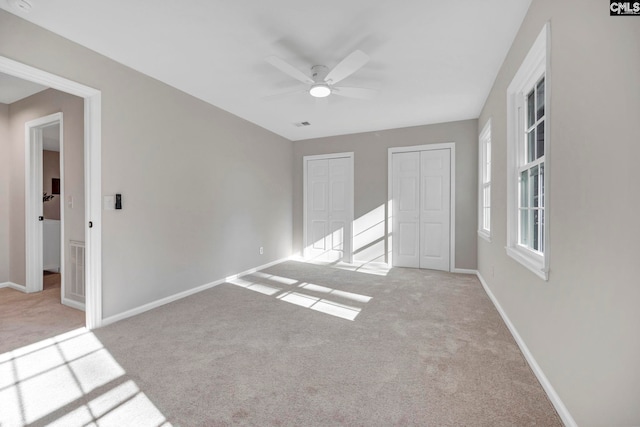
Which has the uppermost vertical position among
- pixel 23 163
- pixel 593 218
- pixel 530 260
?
pixel 23 163

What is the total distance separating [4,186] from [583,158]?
6069 millimetres

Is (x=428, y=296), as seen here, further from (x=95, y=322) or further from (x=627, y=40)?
(x=95, y=322)

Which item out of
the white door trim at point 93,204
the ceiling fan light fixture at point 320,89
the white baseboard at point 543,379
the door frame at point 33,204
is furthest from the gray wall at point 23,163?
the white baseboard at point 543,379

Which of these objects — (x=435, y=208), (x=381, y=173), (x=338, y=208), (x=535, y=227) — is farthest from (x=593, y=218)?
(x=338, y=208)

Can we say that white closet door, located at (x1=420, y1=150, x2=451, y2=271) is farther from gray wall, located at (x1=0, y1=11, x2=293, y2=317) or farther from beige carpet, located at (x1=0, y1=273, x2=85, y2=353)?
beige carpet, located at (x1=0, y1=273, x2=85, y2=353)

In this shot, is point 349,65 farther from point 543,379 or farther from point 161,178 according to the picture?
point 543,379

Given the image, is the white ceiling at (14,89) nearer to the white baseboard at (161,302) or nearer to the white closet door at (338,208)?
the white baseboard at (161,302)

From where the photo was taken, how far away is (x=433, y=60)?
2771mm

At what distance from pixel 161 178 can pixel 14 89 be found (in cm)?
209

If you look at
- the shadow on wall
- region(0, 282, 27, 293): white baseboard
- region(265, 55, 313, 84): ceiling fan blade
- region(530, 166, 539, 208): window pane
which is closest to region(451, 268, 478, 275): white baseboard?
the shadow on wall

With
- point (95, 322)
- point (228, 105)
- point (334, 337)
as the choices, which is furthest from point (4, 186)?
point (334, 337)

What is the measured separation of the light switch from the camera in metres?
2.68

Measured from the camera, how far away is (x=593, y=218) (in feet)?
4.08

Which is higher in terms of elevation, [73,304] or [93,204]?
[93,204]
